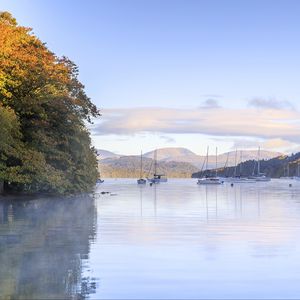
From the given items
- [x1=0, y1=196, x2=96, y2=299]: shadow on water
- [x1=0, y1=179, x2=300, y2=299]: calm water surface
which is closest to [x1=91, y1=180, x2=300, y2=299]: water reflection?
[x1=0, y1=179, x2=300, y2=299]: calm water surface

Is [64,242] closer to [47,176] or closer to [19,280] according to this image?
[19,280]

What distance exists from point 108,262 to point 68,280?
2681 mm

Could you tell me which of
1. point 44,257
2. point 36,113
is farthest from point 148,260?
point 36,113

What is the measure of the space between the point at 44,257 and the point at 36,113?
33022mm

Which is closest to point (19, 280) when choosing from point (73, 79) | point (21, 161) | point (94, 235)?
point (94, 235)

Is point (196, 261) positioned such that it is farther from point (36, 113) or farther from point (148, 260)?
point (36, 113)

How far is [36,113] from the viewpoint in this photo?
164 feet

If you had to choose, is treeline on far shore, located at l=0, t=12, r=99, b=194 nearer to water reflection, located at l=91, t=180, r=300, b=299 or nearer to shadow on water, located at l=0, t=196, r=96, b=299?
shadow on water, located at l=0, t=196, r=96, b=299

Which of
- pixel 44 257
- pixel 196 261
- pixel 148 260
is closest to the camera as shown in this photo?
pixel 196 261

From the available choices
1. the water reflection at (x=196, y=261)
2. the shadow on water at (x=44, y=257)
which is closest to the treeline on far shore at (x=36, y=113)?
the shadow on water at (x=44, y=257)

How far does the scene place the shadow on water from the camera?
13.2 metres

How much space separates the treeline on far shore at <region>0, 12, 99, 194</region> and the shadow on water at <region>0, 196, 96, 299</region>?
14831 mm

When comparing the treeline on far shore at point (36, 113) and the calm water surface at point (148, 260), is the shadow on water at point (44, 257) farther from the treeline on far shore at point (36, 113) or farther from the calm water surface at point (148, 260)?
the treeline on far shore at point (36, 113)

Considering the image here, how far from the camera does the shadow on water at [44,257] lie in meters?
13.2
